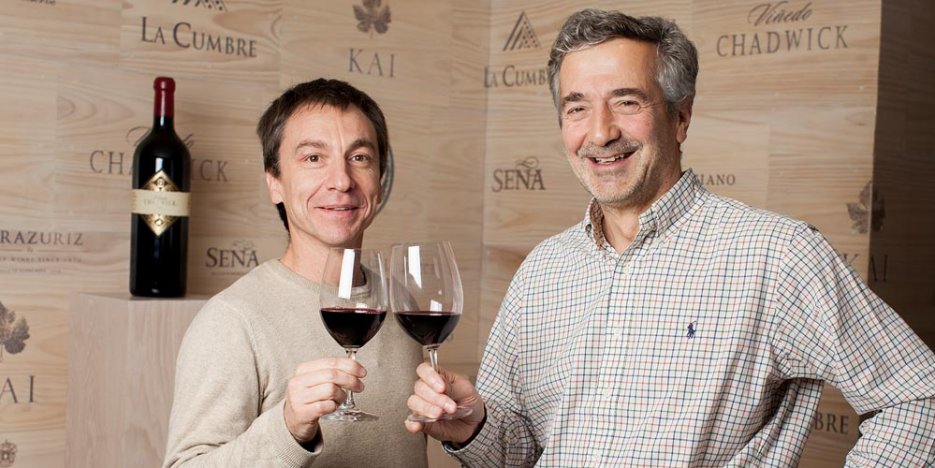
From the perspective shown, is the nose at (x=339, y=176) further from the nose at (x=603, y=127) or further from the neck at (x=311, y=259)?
the nose at (x=603, y=127)

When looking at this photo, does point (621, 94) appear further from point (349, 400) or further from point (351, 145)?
point (349, 400)

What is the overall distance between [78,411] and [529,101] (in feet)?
5.39

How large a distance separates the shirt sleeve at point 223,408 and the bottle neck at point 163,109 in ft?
2.99

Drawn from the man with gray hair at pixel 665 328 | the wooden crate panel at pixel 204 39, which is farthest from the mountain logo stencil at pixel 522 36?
the man with gray hair at pixel 665 328

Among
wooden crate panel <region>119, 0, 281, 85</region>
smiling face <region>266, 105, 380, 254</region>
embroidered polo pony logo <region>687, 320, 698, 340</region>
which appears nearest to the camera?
embroidered polo pony logo <region>687, 320, 698, 340</region>

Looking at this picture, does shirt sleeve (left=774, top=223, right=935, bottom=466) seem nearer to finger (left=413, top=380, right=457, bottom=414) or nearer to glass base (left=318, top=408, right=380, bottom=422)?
finger (left=413, top=380, right=457, bottom=414)

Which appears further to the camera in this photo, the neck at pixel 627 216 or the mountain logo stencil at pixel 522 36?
the mountain logo stencil at pixel 522 36

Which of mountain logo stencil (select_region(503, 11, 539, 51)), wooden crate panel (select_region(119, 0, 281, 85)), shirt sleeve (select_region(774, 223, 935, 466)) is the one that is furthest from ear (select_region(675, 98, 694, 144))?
mountain logo stencil (select_region(503, 11, 539, 51))

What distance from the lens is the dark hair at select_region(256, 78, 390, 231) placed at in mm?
1765

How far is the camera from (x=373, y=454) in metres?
1.68

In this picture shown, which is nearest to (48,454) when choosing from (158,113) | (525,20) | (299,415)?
(158,113)

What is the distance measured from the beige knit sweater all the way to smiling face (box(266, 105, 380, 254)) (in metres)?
0.10

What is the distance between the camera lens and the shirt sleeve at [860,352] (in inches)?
60.3

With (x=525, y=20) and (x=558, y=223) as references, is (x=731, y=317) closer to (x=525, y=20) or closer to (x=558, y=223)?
(x=558, y=223)
